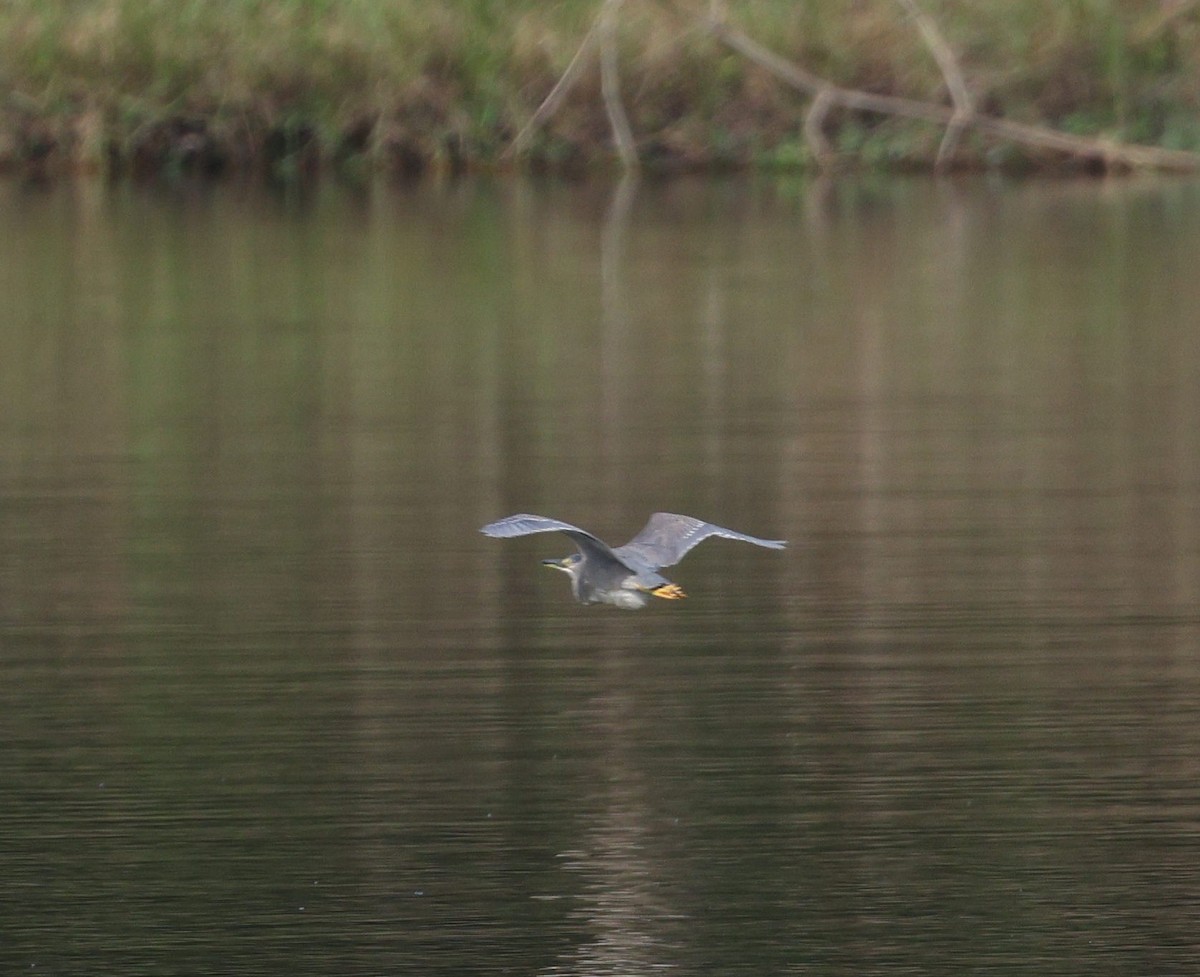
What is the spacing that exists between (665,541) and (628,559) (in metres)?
0.25

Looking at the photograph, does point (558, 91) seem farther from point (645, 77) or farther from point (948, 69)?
point (948, 69)

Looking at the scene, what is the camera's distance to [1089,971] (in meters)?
5.61

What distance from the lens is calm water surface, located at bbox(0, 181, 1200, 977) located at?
597 cm

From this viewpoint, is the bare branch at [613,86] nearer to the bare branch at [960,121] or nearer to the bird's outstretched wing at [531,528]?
the bare branch at [960,121]

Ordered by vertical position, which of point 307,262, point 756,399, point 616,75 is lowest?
point 756,399

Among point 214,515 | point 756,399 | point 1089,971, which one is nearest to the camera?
point 1089,971

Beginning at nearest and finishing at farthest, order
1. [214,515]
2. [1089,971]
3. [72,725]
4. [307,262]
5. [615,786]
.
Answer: [1089,971]
[615,786]
[72,725]
[214,515]
[307,262]

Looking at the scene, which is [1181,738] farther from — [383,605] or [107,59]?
[107,59]

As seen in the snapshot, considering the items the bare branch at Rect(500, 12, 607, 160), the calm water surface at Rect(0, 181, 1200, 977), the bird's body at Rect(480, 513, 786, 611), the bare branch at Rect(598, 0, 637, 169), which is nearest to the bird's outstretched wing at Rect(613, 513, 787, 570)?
the bird's body at Rect(480, 513, 786, 611)

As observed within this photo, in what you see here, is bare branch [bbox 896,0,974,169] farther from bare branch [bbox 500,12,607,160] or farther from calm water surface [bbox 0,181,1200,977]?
calm water surface [bbox 0,181,1200,977]

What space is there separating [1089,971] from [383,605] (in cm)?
346

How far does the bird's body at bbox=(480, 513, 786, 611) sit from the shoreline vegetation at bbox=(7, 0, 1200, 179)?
15994 mm

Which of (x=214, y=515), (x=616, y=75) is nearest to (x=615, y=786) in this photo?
(x=214, y=515)

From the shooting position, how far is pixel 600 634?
27.5 feet
